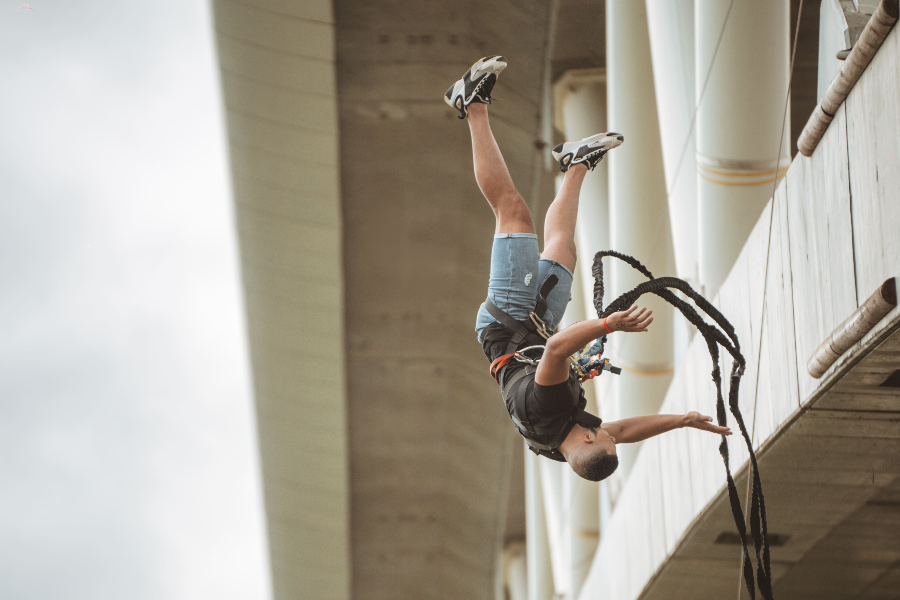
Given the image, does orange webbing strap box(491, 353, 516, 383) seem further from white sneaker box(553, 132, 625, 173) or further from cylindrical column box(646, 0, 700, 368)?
cylindrical column box(646, 0, 700, 368)

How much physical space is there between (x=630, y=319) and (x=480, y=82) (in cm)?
212

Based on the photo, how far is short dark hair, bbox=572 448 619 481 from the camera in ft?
15.7

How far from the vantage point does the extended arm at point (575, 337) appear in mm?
3971

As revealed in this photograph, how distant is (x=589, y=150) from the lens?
18.7 feet

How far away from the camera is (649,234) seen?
1120 centimetres

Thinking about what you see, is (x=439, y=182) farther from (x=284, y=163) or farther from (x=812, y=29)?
(x=812, y=29)

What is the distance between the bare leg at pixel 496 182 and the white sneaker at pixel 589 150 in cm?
45

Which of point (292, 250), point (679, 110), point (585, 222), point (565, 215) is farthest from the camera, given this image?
point (585, 222)

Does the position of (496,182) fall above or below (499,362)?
above

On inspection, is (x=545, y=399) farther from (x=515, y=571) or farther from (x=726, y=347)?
(x=515, y=571)

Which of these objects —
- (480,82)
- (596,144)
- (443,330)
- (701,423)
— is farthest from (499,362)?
(443,330)

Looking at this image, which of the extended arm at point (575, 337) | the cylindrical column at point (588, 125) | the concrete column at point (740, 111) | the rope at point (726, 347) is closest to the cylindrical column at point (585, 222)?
the cylindrical column at point (588, 125)

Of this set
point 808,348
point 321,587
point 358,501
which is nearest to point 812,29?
point 808,348

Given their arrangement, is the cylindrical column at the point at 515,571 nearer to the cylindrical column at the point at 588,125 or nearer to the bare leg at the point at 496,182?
the cylindrical column at the point at 588,125
